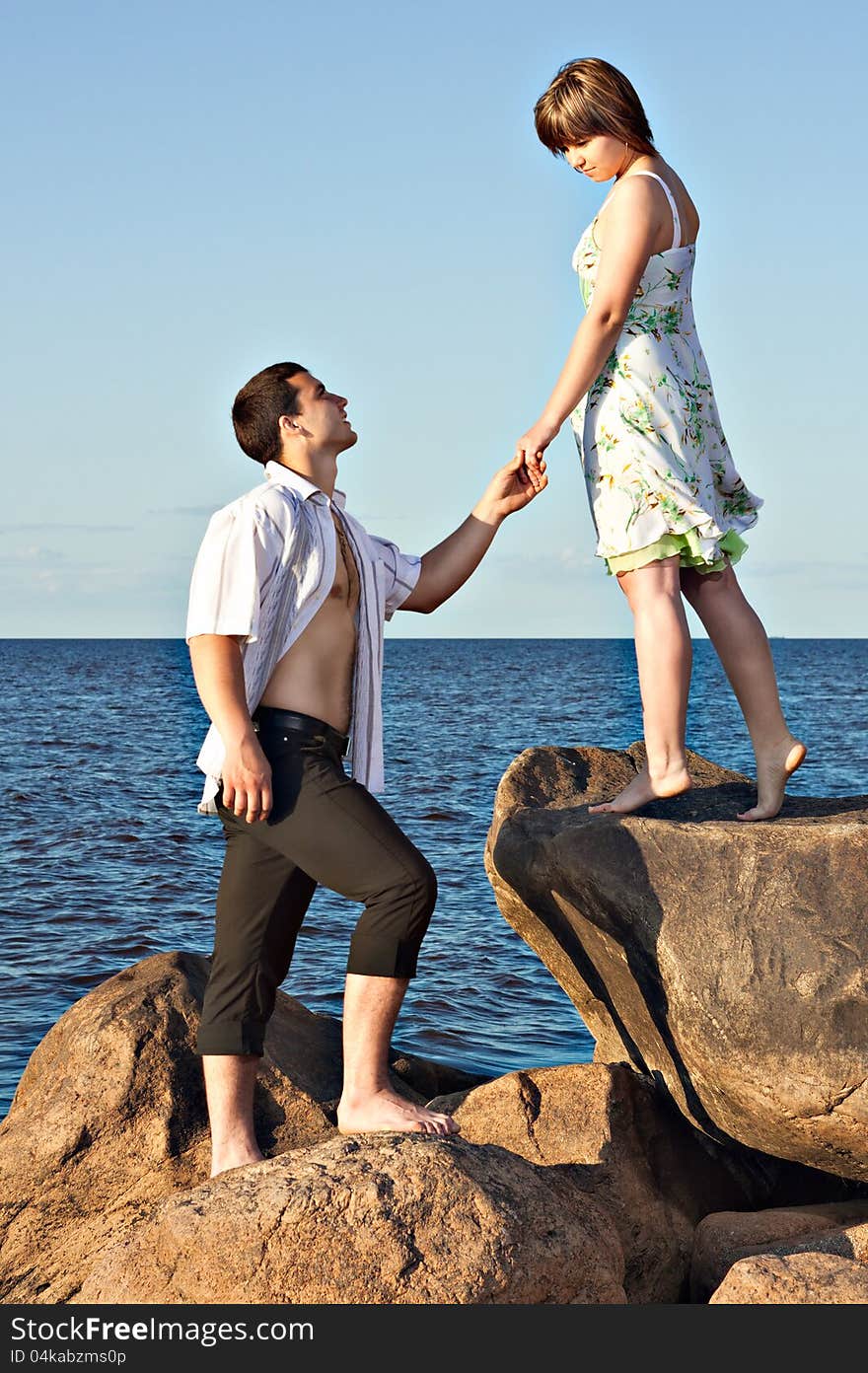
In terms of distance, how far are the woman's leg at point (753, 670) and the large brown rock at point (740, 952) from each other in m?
0.14

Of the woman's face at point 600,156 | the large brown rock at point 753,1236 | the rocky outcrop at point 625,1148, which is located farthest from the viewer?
the woman's face at point 600,156

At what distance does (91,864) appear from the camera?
47.7 feet

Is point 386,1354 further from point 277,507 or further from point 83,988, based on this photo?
point 83,988

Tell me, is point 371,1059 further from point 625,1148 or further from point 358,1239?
point 625,1148

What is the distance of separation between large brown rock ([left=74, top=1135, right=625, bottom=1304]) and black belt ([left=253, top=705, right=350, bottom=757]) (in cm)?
112

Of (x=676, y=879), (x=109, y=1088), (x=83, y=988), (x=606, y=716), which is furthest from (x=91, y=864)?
(x=606, y=716)

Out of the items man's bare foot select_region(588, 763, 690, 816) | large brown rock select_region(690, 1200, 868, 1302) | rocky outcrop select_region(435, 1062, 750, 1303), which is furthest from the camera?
man's bare foot select_region(588, 763, 690, 816)

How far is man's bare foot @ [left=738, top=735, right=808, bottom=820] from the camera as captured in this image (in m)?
4.85

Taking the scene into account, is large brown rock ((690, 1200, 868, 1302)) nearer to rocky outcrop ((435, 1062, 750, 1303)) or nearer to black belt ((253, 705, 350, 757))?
rocky outcrop ((435, 1062, 750, 1303))

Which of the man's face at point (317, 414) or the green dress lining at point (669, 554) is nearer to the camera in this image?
the man's face at point (317, 414)

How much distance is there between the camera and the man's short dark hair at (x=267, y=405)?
4285 mm

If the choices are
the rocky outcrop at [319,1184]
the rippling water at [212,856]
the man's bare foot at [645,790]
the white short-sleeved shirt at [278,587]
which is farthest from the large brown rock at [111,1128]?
the rippling water at [212,856]

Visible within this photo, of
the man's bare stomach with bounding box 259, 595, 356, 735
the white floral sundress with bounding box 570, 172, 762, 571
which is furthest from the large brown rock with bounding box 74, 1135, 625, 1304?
the white floral sundress with bounding box 570, 172, 762, 571

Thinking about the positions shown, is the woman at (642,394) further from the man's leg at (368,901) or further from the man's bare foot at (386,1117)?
the man's bare foot at (386,1117)
